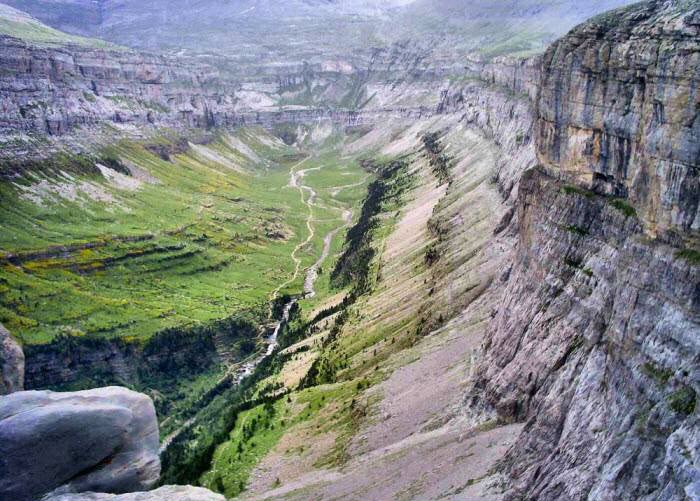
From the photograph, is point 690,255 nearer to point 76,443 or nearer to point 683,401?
point 683,401

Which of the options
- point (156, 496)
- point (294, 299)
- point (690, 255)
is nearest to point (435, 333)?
point (156, 496)

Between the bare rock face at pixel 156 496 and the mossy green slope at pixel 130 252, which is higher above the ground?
the bare rock face at pixel 156 496

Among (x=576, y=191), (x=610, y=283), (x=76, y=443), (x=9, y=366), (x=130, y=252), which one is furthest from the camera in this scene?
(x=130, y=252)

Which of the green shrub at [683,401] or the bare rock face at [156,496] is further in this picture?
the bare rock face at [156,496]

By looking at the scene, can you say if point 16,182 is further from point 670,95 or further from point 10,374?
point 670,95

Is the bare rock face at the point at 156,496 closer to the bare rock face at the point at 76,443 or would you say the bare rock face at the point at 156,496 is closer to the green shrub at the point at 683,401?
the bare rock face at the point at 76,443

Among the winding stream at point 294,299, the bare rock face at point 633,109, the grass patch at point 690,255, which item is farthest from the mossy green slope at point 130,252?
the grass patch at point 690,255
